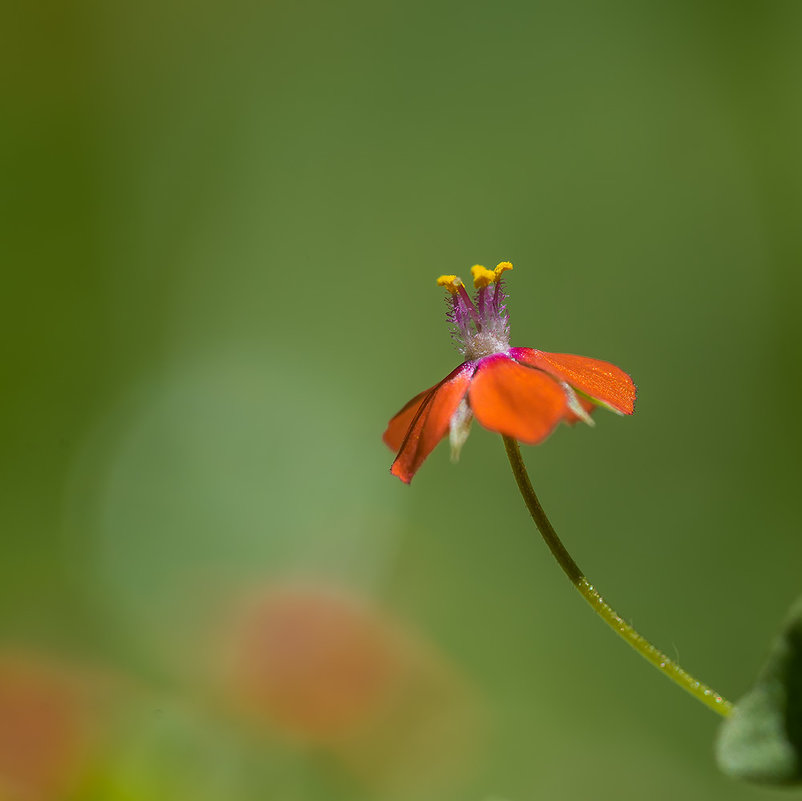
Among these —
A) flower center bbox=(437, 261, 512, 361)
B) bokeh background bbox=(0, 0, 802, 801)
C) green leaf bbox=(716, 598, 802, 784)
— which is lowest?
green leaf bbox=(716, 598, 802, 784)

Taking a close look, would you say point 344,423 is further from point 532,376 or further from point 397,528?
point 532,376

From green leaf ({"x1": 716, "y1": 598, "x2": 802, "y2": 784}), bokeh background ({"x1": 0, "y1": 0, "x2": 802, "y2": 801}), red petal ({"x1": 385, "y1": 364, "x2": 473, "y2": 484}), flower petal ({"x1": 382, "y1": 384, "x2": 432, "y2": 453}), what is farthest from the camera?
bokeh background ({"x1": 0, "y1": 0, "x2": 802, "y2": 801})

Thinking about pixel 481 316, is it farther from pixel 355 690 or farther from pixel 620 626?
pixel 355 690

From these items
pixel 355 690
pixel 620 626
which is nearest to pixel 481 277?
pixel 620 626

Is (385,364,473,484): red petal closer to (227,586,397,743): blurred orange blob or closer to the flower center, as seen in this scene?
the flower center

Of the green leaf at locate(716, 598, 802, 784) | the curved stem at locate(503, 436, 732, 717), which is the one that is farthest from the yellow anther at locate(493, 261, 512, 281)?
the green leaf at locate(716, 598, 802, 784)

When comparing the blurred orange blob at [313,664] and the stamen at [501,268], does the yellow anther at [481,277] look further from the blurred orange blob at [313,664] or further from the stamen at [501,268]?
the blurred orange blob at [313,664]
